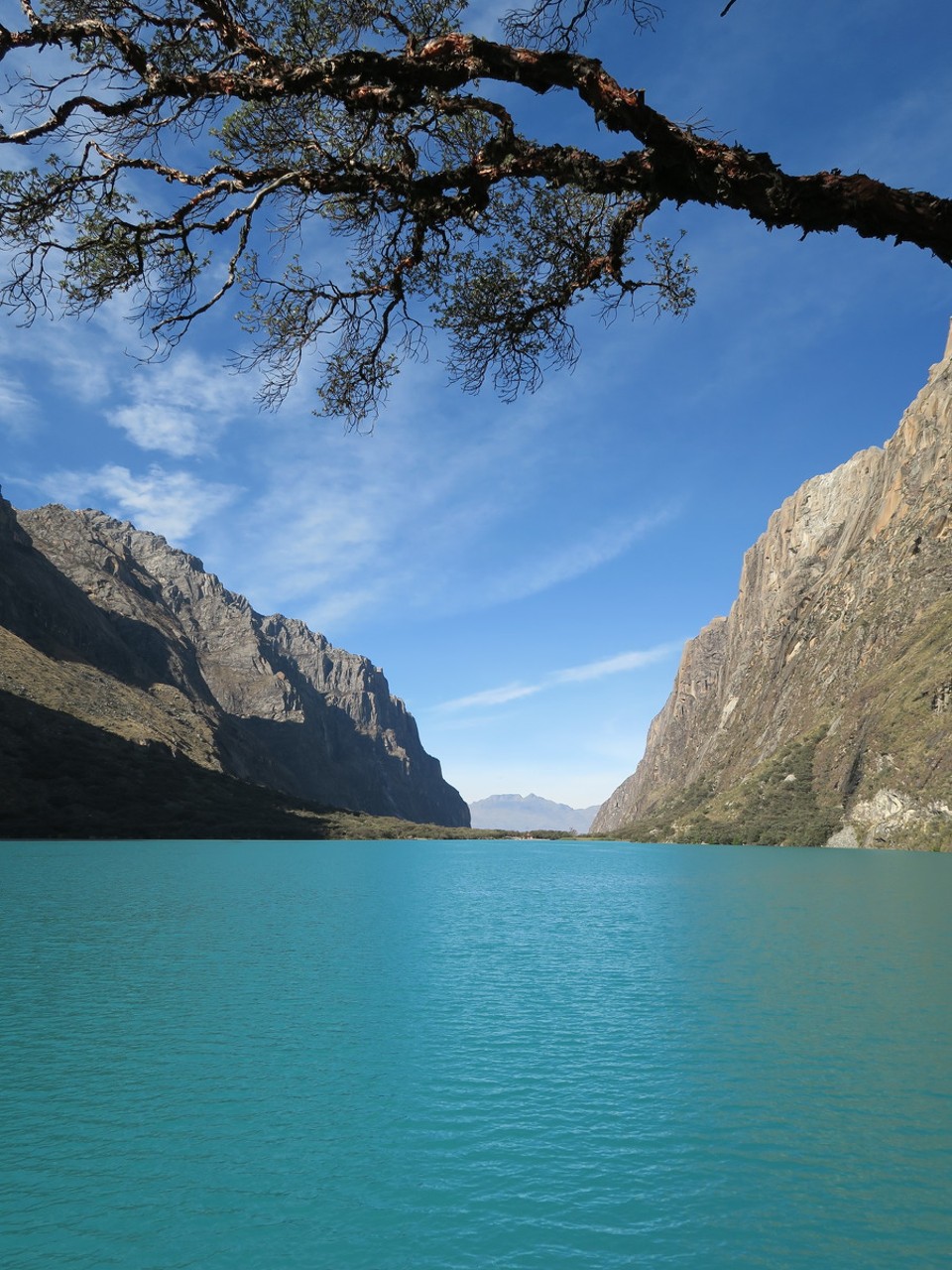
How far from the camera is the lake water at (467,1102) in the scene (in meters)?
12.8

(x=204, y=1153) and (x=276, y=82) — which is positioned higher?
(x=276, y=82)

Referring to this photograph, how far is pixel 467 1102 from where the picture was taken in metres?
18.8

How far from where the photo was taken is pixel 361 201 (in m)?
12.1

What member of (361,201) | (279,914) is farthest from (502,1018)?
(279,914)

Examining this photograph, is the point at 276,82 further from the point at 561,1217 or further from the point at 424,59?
the point at 561,1217

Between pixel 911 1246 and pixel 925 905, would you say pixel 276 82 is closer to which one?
pixel 911 1246

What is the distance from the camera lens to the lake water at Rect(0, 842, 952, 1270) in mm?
12766

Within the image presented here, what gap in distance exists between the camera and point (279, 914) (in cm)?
5288

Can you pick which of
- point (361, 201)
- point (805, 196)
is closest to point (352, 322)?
point (361, 201)

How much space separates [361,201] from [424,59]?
3.02 m

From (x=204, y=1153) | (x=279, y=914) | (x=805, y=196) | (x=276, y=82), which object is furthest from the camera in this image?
(x=279, y=914)

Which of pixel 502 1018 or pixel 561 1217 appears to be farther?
pixel 502 1018

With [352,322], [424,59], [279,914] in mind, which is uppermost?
[424,59]

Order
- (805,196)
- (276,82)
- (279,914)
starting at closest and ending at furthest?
(805,196) → (276,82) → (279,914)
